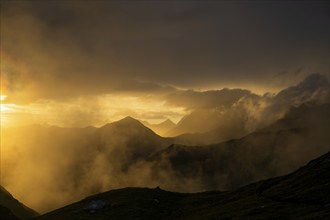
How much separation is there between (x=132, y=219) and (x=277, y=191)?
59.0m

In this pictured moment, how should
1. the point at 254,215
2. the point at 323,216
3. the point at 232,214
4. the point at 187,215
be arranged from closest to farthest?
the point at 323,216 → the point at 254,215 → the point at 232,214 → the point at 187,215

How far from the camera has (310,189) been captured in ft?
428

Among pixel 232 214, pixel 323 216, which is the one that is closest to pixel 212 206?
pixel 232 214

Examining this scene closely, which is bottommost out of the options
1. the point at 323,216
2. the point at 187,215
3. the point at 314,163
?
the point at 323,216

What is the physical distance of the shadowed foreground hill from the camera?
112 metres

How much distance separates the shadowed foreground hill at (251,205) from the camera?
4400 inches

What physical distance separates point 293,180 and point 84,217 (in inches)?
3368

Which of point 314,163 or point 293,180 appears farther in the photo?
point 314,163

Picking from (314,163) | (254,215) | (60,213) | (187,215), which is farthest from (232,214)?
(60,213)

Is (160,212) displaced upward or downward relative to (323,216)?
upward

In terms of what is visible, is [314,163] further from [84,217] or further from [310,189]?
[84,217]

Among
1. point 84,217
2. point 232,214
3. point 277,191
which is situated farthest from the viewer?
point 84,217

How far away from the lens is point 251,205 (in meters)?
135

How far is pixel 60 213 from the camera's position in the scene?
188 metres
